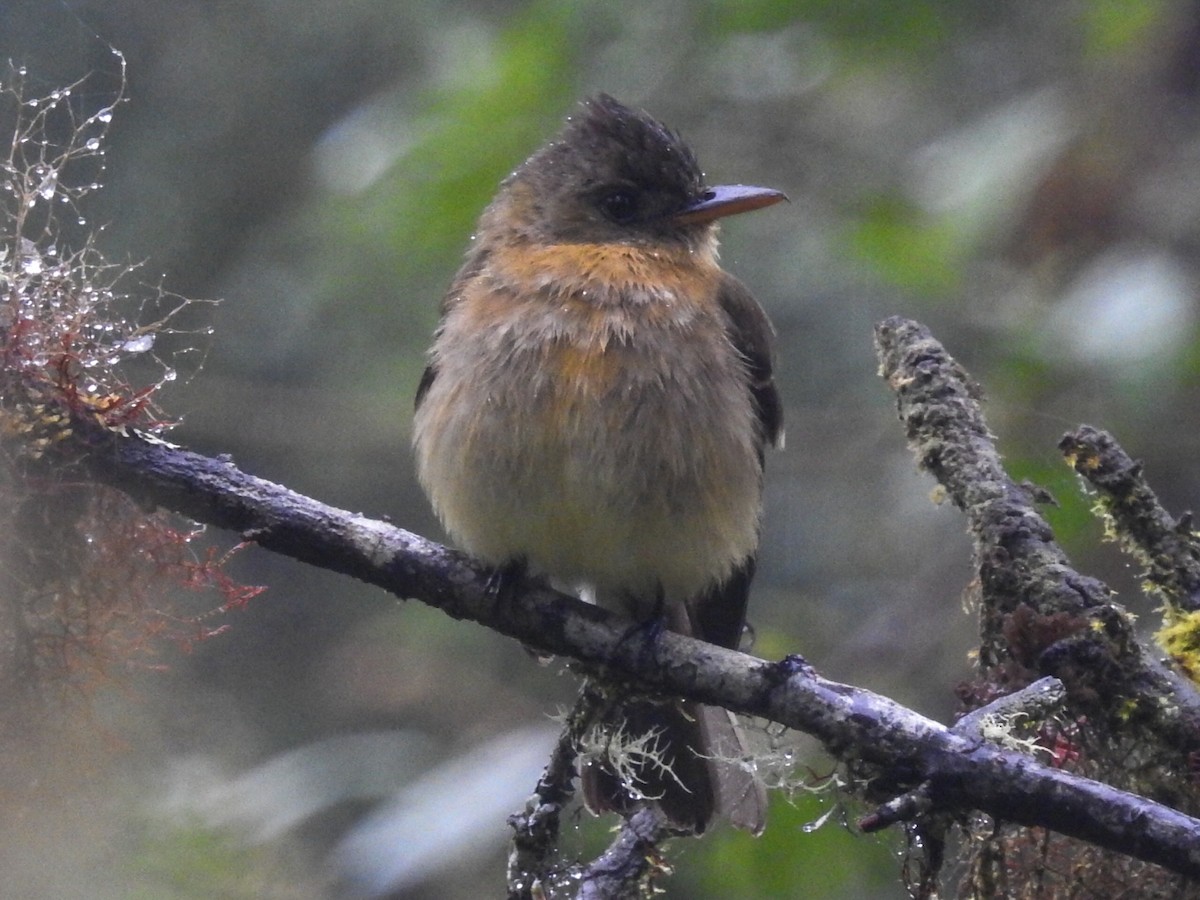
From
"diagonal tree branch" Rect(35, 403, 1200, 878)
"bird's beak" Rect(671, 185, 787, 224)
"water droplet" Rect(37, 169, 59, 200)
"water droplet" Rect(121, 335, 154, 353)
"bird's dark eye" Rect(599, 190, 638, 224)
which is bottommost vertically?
"diagonal tree branch" Rect(35, 403, 1200, 878)

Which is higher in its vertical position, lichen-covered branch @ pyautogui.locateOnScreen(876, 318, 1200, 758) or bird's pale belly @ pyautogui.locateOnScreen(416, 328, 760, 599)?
bird's pale belly @ pyautogui.locateOnScreen(416, 328, 760, 599)

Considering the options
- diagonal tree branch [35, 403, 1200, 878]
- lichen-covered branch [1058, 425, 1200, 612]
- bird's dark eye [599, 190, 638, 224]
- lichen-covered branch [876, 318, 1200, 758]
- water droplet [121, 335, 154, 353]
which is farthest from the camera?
bird's dark eye [599, 190, 638, 224]

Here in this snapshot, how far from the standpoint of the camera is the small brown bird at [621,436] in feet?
12.5

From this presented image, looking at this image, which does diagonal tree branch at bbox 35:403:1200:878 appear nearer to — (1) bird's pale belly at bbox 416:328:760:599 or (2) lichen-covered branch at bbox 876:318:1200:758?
(1) bird's pale belly at bbox 416:328:760:599

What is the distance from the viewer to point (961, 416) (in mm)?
3529

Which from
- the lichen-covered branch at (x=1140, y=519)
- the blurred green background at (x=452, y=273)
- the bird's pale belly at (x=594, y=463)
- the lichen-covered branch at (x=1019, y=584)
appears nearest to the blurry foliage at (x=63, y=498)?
the blurred green background at (x=452, y=273)

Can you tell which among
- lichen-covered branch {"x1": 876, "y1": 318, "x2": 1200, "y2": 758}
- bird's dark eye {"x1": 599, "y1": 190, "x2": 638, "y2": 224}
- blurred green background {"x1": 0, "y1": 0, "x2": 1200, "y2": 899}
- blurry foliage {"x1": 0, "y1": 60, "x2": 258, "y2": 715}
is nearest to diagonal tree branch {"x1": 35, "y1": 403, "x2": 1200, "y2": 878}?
blurry foliage {"x1": 0, "y1": 60, "x2": 258, "y2": 715}

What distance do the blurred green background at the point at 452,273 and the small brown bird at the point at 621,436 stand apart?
43 cm

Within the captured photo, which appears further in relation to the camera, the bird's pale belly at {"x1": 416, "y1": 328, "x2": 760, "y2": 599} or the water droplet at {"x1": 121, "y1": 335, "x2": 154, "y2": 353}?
the bird's pale belly at {"x1": 416, "y1": 328, "x2": 760, "y2": 599}

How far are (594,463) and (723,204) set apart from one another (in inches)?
40.5

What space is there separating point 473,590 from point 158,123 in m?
3.47

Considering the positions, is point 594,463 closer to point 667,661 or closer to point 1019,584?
point 667,661

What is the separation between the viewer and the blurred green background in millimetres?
4348

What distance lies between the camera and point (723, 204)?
4461 millimetres
